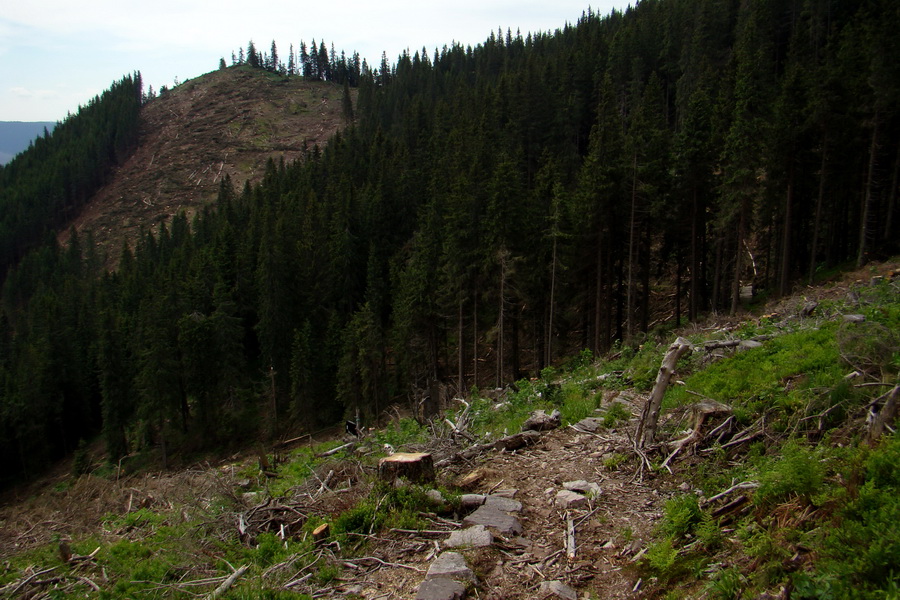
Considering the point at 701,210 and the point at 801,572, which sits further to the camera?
the point at 701,210

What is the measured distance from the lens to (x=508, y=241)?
33.4m

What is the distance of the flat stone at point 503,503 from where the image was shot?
7875mm

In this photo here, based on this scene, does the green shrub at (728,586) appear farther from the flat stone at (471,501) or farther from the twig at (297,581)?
the twig at (297,581)

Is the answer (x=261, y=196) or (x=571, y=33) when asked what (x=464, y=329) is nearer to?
(x=261, y=196)

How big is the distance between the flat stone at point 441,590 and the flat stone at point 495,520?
1422 mm

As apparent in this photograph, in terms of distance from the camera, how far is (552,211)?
3347cm

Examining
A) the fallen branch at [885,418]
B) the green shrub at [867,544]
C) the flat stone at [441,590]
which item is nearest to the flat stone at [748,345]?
the fallen branch at [885,418]

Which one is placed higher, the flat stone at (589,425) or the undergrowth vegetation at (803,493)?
the undergrowth vegetation at (803,493)

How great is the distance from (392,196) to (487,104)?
21398mm

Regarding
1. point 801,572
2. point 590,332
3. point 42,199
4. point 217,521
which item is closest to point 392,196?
point 590,332

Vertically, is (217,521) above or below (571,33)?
below

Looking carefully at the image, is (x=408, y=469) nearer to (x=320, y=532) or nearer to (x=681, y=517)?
(x=320, y=532)

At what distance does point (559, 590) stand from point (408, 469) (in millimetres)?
3318

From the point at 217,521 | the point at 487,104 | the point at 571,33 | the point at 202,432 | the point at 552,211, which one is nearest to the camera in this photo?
the point at 217,521
